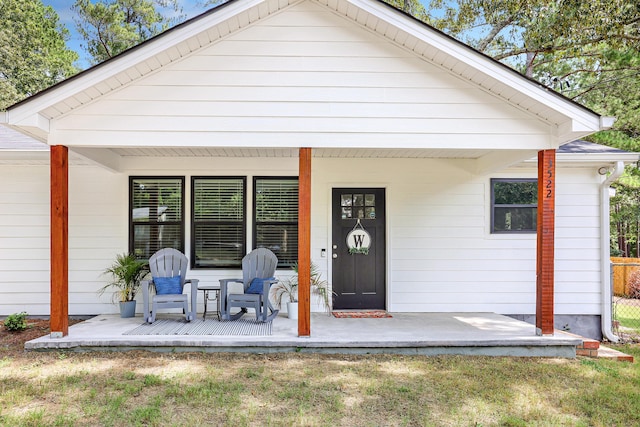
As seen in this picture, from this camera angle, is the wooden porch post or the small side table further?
the small side table

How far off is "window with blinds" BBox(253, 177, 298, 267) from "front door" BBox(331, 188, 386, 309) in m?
0.66

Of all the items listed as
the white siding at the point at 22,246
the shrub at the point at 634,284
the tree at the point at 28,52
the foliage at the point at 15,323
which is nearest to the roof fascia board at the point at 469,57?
the white siding at the point at 22,246

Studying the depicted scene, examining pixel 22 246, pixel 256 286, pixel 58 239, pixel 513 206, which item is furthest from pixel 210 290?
pixel 513 206

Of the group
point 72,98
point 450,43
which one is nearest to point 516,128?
point 450,43

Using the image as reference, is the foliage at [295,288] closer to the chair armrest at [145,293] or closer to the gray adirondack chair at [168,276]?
the gray adirondack chair at [168,276]

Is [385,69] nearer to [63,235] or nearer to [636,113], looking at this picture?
[63,235]

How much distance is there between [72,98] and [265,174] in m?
2.77

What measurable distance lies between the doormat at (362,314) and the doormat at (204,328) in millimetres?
1173

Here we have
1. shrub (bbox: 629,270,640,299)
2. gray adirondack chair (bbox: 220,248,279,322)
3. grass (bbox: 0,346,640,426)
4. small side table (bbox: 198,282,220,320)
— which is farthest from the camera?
shrub (bbox: 629,270,640,299)

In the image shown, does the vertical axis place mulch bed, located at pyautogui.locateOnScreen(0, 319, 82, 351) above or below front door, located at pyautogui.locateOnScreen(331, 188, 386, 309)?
below

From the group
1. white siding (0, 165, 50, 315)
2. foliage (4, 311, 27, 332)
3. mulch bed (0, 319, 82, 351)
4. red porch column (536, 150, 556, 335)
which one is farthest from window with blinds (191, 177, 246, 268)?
red porch column (536, 150, 556, 335)

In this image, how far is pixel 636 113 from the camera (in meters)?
10.7

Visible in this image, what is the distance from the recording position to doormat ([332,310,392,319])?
19.8ft

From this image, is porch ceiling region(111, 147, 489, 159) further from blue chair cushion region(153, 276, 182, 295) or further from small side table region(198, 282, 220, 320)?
small side table region(198, 282, 220, 320)
